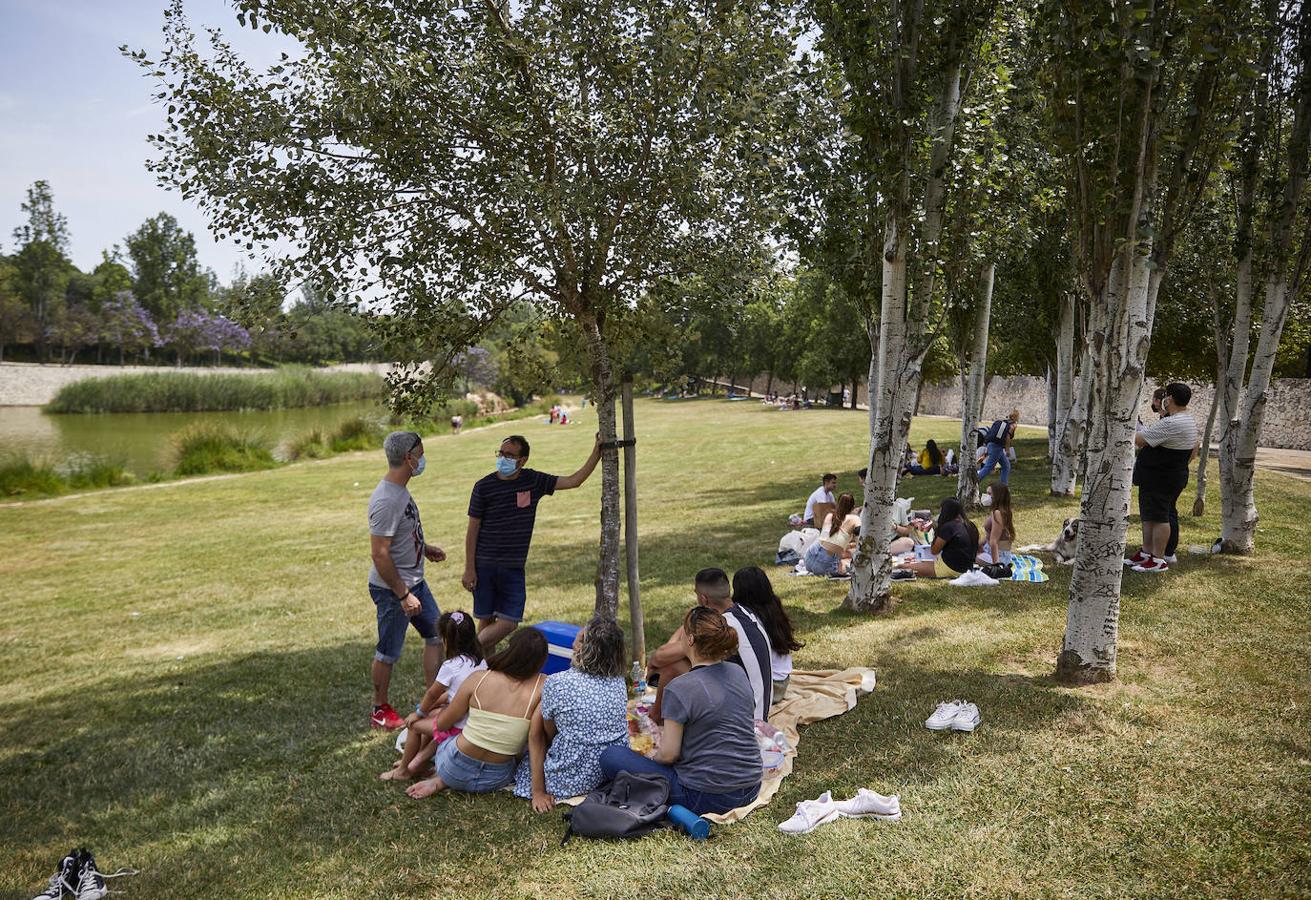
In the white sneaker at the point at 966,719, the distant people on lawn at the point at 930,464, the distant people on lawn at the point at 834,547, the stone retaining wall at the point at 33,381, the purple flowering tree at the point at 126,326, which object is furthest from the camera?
the purple flowering tree at the point at 126,326

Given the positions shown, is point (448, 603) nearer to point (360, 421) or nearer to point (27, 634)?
point (27, 634)

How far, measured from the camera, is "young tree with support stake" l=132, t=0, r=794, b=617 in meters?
6.30

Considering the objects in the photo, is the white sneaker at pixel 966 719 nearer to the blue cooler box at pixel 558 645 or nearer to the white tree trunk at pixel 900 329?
the blue cooler box at pixel 558 645

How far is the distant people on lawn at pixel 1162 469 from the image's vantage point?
9305 millimetres

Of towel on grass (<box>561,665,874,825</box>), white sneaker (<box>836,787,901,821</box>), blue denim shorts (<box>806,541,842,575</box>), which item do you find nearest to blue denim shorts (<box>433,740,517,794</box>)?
towel on grass (<box>561,665,874,825</box>)

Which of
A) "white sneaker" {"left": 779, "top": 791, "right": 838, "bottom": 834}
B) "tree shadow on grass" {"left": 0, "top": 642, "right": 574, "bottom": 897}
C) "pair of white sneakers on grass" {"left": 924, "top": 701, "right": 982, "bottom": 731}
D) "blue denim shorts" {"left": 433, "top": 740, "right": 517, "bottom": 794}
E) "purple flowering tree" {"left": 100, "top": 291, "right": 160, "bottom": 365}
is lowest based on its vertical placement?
"tree shadow on grass" {"left": 0, "top": 642, "right": 574, "bottom": 897}

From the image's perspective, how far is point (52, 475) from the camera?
2412 cm

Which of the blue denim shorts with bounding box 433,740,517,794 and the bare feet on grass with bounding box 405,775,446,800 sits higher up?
the blue denim shorts with bounding box 433,740,517,794

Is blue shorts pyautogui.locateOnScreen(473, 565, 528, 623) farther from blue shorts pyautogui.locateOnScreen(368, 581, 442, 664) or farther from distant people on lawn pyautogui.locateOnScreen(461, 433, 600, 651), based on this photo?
blue shorts pyautogui.locateOnScreen(368, 581, 442, 664)

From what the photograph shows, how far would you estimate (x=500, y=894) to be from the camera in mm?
4172

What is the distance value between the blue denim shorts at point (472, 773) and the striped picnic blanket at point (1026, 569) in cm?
689

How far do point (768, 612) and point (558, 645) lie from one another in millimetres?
1716

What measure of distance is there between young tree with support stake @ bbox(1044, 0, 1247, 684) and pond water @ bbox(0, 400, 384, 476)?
22.2 meters

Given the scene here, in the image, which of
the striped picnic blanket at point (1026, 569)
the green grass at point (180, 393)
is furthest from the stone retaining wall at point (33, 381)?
the striped picnic blanket at point (1026, 569)
